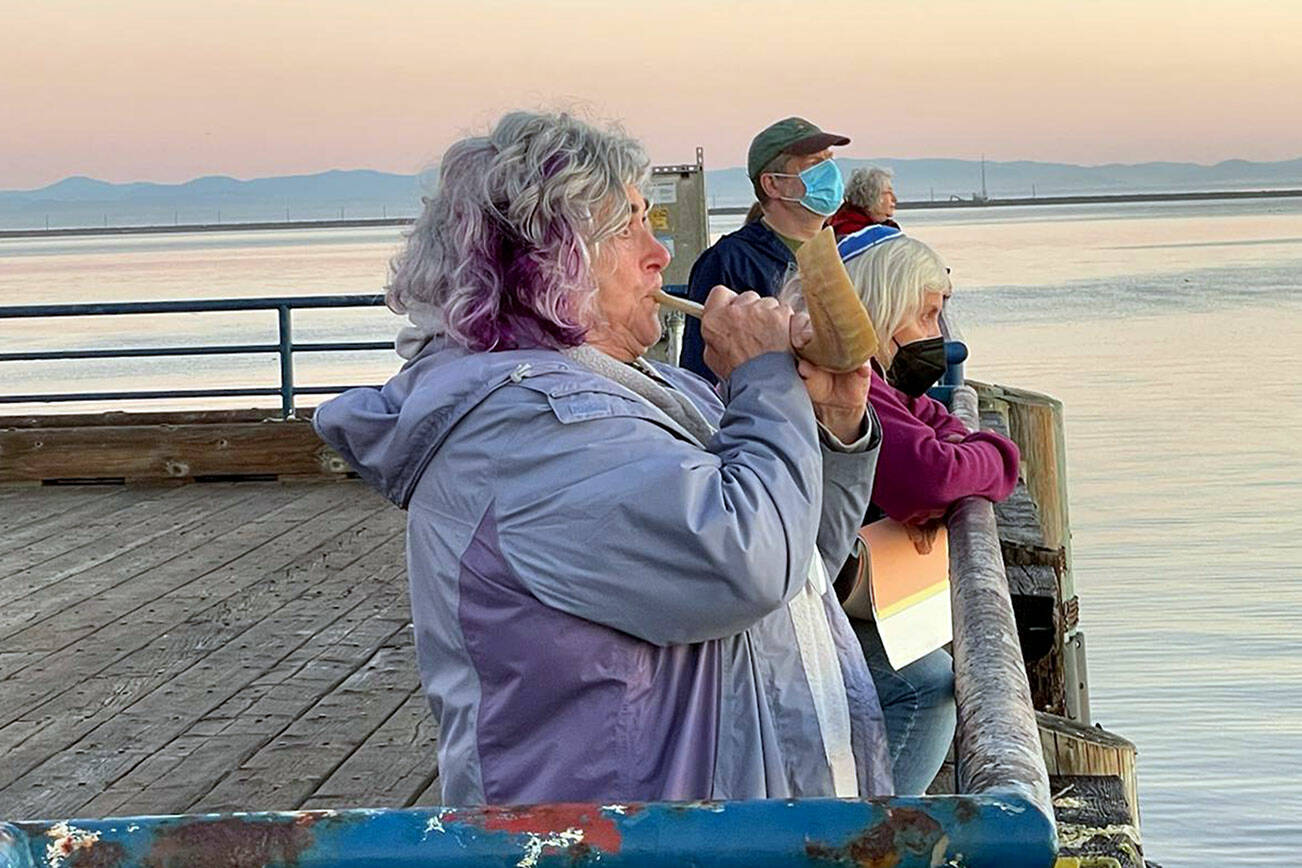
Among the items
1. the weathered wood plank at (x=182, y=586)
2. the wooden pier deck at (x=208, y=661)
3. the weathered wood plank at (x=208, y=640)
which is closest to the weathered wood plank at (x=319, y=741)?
the wooden pier deck at (x=208, y=661)

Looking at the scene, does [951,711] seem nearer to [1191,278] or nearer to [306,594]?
[306,594]

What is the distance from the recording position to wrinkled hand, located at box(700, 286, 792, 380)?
2328 mm

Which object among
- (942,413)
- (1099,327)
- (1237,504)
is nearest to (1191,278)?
(1099,327)

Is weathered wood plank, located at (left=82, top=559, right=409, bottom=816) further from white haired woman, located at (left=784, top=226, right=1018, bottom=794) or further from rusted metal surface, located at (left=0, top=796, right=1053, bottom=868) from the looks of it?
rusted metal surface, located at (left=0, top=796, right=1053, bottom=868)

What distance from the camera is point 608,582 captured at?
6.93 ft

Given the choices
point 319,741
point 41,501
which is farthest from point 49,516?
point 319,741

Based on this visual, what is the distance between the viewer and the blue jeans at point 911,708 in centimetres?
306

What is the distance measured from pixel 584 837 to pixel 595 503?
735 mm

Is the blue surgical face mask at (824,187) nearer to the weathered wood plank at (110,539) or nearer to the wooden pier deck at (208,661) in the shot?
the wooden pier deck at (208,661)

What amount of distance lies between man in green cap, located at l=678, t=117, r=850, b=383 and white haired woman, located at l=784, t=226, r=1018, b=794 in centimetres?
203

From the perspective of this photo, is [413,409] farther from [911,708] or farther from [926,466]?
[911,708]

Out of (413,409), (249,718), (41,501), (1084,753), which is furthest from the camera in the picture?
(41,501)

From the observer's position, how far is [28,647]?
20.2 feet

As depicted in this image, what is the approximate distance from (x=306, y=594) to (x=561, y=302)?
479cm
